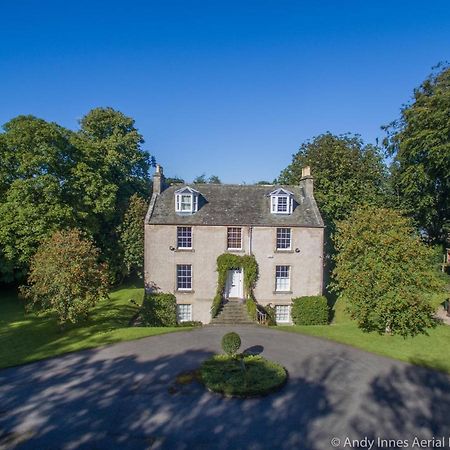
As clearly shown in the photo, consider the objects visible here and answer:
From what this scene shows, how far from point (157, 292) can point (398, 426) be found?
1985 cm

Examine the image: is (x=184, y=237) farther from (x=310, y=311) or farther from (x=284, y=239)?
(x=310, y=311)

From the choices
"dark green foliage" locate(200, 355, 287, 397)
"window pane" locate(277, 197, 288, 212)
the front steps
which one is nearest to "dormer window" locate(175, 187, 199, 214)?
"window pane" locate(277, 197, 288, 212)

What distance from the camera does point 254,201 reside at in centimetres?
3106

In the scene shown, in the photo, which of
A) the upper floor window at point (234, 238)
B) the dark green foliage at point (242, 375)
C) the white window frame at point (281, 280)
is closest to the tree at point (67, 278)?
the dark green foliage at point (242, 375)

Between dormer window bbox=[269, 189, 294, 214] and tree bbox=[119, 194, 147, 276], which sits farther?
tree bbox=[119, 194, 147, 276]

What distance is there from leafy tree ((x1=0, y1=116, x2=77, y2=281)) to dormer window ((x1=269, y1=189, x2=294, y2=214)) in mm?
17689

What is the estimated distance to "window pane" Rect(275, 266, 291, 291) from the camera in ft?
95.7

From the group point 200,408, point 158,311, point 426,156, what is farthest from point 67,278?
point 426,156

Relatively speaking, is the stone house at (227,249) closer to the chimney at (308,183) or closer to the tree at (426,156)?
the chimney at (308,183)

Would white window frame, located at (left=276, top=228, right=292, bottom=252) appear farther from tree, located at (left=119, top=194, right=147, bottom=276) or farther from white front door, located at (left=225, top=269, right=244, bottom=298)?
tree, located at (left=119, top=194, right=147, bottom=276)

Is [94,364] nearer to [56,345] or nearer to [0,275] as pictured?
[56,345]

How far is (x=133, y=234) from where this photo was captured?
120 feet

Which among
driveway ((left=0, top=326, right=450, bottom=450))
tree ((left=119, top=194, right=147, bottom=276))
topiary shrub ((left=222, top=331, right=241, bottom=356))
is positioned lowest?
driveway ((left=0, top=326, right=450, bottom=450))

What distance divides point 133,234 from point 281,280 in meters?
16.5
